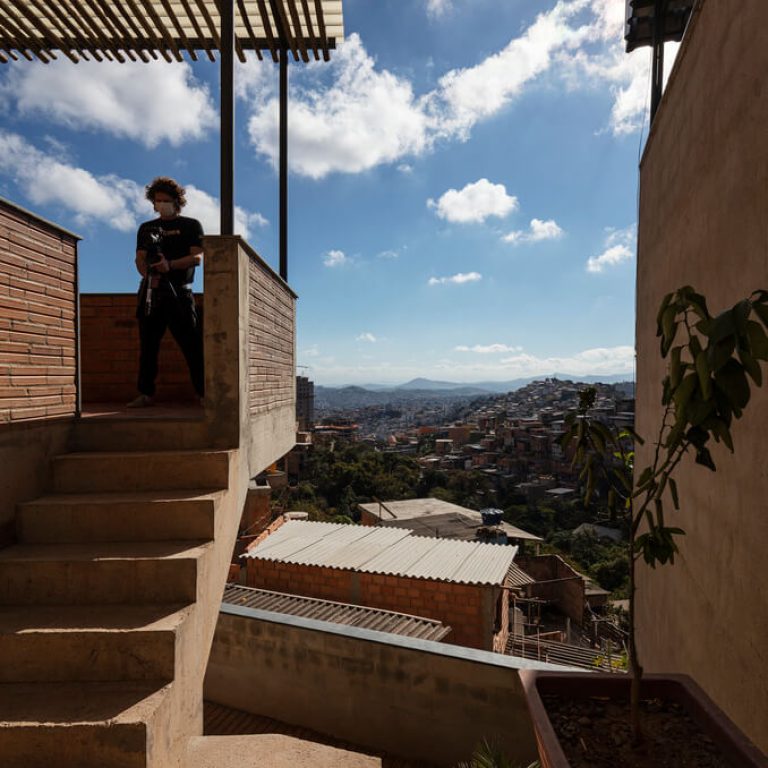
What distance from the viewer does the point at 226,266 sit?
3.01 m

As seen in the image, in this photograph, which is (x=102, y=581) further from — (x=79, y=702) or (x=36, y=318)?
(x=36, y=318)

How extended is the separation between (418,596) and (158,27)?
758 cm

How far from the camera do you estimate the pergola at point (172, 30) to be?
14.0 ft

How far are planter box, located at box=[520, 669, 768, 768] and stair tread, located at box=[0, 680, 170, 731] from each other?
1425mm

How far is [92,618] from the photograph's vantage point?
212 cm

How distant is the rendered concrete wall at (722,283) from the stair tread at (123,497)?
7.84ft

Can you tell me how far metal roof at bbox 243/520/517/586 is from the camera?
270 inches

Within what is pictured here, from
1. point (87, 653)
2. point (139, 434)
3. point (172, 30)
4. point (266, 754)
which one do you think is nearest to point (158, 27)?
point (172, 30)

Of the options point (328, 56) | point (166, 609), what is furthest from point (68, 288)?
point (328, 56)

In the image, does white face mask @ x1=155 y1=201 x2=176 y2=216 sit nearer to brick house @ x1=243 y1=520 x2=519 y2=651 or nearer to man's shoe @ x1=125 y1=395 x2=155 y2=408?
man's shoe @ x1=125 y1=395 x2=155 y2=408

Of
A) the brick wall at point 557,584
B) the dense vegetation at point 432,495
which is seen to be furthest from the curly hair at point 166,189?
the dense vegetation at point 432,495

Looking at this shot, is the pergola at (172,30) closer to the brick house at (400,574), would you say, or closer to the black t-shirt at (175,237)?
the black t-shirt at (175,237)

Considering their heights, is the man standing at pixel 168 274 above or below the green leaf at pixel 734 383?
above

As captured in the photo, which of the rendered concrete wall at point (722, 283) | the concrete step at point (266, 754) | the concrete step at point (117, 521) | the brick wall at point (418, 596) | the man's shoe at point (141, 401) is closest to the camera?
the rendered concrete wall at point (722, 283)
